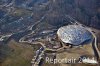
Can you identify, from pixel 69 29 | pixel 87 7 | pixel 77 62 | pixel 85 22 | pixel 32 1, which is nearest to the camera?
pixel 77 62

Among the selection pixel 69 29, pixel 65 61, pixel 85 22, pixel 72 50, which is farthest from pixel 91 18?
pixel 65 61

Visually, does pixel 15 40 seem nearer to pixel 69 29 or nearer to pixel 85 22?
pixel 69 29

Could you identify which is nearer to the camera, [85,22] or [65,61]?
[65,61]

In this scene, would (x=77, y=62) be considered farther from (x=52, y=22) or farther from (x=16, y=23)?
(x=16, y=23)

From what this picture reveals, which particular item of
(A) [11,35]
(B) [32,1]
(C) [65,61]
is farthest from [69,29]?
(B) [32,1]

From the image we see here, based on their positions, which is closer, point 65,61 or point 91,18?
point 65,61

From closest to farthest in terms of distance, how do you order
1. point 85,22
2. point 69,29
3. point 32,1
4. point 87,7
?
point 69,29
point 85,22
point 87,7
point 32,1

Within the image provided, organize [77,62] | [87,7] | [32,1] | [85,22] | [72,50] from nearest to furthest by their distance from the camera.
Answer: [77,62], [72,50], [85,22], [87,7], [32,1]
